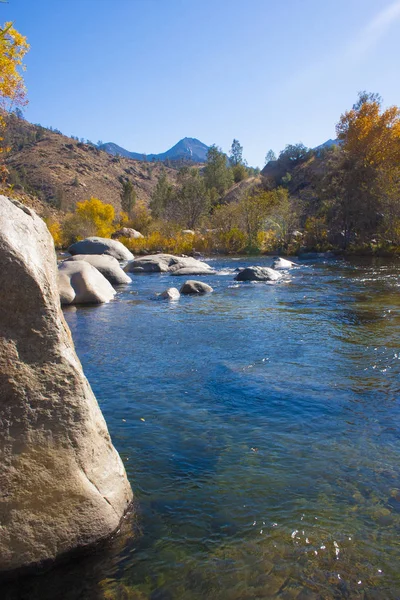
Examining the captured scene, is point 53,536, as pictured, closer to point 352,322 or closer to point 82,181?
point 352,322

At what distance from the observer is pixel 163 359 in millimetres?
8281

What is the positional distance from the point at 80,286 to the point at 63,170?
89351 mm

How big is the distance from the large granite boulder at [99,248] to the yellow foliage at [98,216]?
1485 cm

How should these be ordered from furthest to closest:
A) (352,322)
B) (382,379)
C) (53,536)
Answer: (352,322)
(382,379)
(53,536)

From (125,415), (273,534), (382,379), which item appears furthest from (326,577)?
(382,379)

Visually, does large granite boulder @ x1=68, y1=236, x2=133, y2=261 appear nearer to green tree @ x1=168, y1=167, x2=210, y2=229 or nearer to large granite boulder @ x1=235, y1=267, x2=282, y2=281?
large granite boulder @ x1=235, y1=267, x2=282, y2=281

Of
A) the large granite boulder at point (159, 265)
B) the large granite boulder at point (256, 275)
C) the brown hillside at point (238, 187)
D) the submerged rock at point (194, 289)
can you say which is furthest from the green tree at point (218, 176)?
the submerged rock at point (194, 289)

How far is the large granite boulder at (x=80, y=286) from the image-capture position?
14433 mm

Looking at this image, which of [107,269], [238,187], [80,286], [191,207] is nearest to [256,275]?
[107,269]

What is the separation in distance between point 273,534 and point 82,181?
98574 mm

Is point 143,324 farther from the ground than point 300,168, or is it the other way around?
point 300,168

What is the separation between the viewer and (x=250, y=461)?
4.58 meters

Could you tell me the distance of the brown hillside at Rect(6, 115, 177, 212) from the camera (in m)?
85.0

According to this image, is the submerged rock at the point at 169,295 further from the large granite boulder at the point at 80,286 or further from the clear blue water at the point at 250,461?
the clear blue water at the point at 250,461
